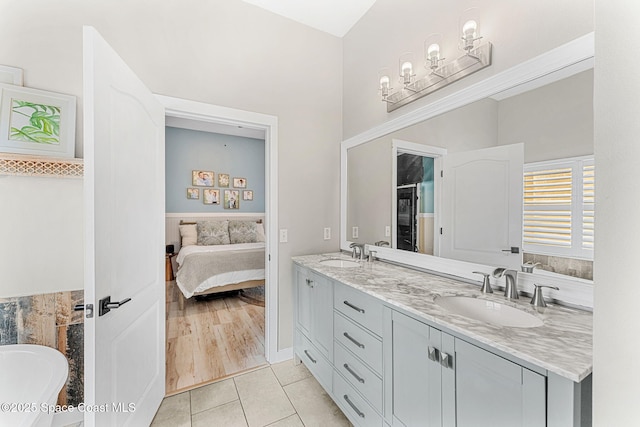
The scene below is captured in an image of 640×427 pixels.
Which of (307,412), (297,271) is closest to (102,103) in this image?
(297,271)

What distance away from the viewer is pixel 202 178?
5.30 metres

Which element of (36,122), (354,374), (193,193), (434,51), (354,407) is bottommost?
(354,407)

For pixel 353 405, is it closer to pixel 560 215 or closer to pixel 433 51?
pixel 560 215

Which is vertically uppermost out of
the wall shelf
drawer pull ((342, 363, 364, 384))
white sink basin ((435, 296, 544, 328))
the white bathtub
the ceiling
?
the ceiling

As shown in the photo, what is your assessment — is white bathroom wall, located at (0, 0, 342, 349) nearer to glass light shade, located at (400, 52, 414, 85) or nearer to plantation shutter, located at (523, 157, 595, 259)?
glass light shade, located at (400, 52, 414, 85)

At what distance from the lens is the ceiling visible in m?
2.21

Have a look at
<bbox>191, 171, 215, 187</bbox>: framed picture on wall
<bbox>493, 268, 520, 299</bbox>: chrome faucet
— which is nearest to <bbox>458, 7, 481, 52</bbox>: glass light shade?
<bbox>493, 268, 520, 299</bbox>: chrome faucet

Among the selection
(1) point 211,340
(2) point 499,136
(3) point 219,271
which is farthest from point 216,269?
(2) point 499,136

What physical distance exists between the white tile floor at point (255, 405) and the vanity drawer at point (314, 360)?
13cm

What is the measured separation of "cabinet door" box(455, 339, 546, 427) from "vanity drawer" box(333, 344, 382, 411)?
19.0 inches

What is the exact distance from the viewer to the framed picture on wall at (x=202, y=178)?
525 centimetres

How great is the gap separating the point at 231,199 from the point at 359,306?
467 centimetres

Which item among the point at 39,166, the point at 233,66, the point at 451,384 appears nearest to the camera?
the point at 451,384

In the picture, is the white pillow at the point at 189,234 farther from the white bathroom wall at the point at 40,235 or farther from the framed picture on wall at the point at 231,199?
the white bathroom wall at the point at 40,235
